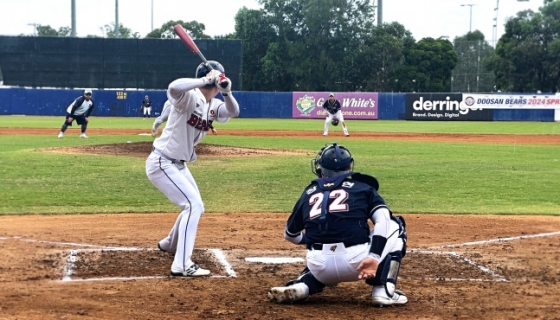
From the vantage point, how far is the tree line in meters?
66.6

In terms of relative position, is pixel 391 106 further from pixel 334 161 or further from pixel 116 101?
pixel 334 161

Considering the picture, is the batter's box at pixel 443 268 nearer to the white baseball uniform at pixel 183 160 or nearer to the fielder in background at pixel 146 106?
the white baseball uniform at pixel 183 160

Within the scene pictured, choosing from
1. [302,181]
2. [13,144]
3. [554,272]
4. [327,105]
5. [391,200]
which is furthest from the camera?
[327,105]

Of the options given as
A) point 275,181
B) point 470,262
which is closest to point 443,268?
point 470,262

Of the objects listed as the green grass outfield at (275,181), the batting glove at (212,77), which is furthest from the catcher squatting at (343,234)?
the green grass outfield at (275,181)

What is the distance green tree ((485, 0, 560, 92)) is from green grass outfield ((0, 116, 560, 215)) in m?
45.0

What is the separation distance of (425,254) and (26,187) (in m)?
9.09

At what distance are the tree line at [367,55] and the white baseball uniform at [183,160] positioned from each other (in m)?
60.0

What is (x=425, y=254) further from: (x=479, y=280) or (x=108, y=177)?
(x=108, y=177)

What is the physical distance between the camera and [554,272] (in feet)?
24.2

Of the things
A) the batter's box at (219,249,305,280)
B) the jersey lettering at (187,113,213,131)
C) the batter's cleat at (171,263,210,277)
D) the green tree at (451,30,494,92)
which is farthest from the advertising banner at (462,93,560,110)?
the batter's cleat at (171,263,210,277)

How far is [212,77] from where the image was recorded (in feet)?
22.4

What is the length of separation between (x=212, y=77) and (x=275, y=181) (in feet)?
29.4

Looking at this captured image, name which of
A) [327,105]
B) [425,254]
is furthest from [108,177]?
[327,105]
